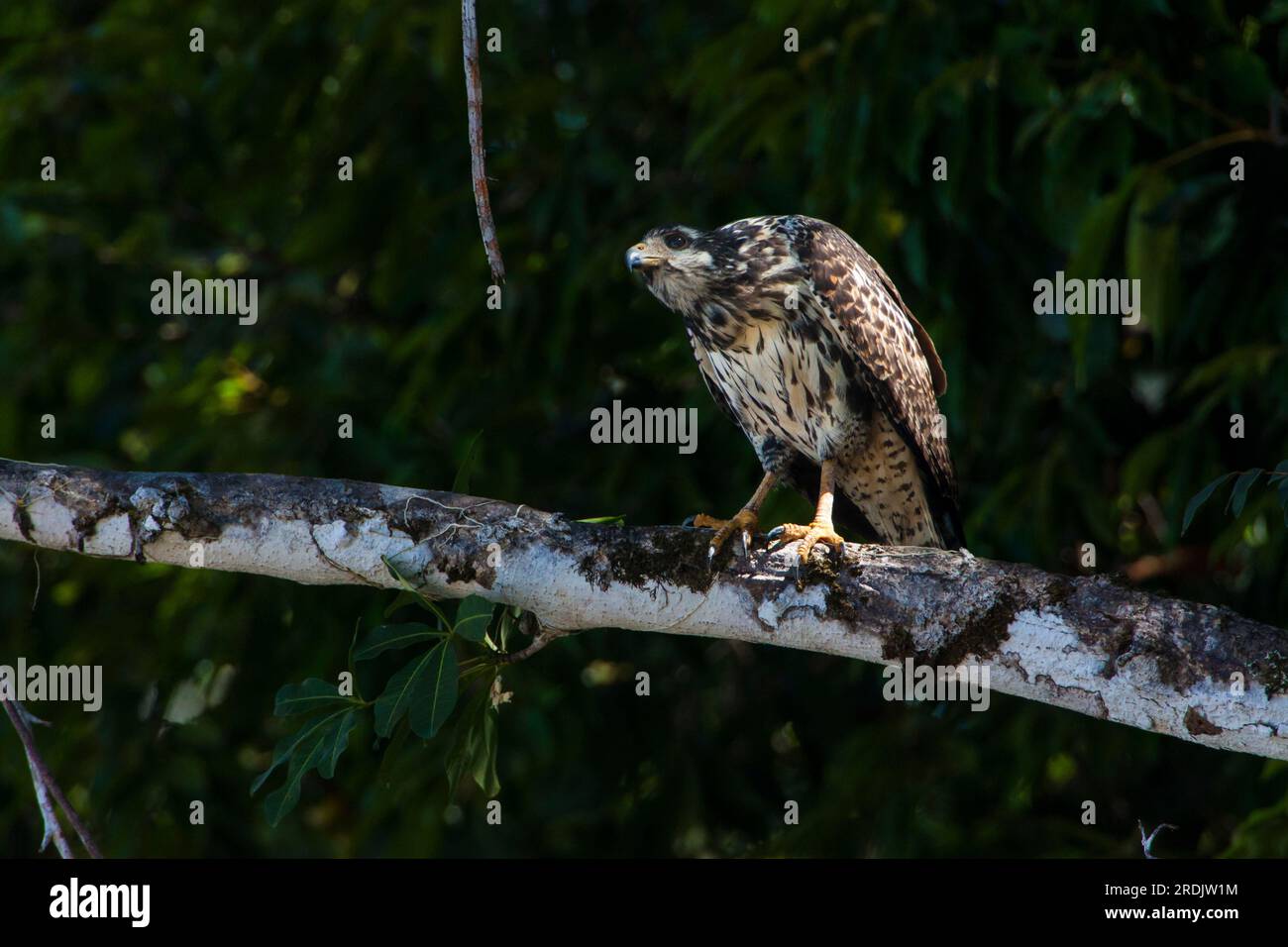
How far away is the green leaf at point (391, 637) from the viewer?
3.44m

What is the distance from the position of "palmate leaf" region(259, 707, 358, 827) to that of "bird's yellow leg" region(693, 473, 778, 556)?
3.14ft

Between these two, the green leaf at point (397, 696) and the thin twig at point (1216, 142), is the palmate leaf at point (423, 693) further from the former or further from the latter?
the thin twig at point (1216, 142)

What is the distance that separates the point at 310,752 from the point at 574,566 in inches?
29.0

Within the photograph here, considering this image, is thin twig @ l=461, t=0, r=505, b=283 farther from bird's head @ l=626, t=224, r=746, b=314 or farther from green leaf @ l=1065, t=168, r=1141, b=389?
green leaf @ l=1065, t=168, r=1141, b=389

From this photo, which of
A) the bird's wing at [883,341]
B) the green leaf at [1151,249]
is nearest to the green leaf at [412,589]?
the bird's wing at [883,341]

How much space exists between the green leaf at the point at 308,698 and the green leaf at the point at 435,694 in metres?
0.20

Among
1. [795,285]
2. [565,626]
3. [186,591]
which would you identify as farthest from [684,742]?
[565,626]

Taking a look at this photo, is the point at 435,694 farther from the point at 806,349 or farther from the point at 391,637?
the point at 806,349

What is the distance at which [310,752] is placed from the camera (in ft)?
11.4

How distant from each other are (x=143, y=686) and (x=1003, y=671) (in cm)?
442

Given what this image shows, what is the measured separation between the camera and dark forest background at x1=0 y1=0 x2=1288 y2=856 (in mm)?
5180

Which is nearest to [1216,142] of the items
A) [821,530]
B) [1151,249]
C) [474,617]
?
[1151,249]

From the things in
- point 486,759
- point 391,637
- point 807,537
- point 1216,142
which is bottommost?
point 486,759
